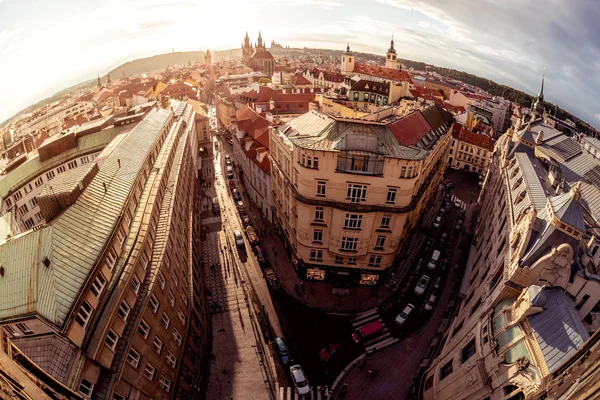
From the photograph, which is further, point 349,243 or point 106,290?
point 349,243

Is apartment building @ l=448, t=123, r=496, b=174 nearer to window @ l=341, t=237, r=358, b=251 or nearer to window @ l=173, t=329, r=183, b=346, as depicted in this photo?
window @ l=341, t=237, r=358, b=251

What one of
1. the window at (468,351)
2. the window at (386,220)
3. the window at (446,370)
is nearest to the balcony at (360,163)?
the window at (386,220)

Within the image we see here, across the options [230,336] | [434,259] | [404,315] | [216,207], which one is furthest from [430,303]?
[216,207]

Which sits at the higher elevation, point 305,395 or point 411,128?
point 411,128

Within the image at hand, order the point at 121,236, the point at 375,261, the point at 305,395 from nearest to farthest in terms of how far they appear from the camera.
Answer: the point at 121,236
the point at 305,395
the point at 375,261

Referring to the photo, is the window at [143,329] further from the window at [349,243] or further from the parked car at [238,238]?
the parked car at [238,238]

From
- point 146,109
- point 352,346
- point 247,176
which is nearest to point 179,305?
point 352,346

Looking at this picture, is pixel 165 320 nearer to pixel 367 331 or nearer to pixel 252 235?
pixel 367 331
